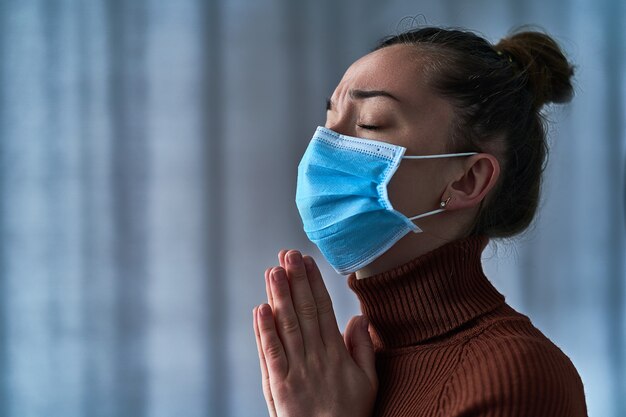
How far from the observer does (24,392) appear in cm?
165

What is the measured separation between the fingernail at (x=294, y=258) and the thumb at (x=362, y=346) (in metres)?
0.14

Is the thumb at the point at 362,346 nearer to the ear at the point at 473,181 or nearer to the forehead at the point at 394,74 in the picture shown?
the ear at the point at 473,181

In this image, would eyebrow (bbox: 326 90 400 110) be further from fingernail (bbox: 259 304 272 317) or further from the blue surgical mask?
fingernail (bbox: 259 304 272 317)

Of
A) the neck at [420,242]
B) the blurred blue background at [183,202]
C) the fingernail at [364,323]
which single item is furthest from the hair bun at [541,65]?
the blurred blue background at [183,202]

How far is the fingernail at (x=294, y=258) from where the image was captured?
101 centimetres

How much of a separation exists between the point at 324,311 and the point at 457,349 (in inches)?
8.7

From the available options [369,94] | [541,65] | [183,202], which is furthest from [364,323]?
[183,202]

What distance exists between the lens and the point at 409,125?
3.34 ft

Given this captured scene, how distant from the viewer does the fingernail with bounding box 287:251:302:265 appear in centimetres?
101

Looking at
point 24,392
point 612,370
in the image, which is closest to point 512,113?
point 612,370

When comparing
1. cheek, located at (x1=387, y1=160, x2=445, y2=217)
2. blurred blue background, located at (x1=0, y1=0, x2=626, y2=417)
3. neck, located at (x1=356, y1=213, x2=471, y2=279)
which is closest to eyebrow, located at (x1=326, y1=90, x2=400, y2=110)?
cheek, located at (x1=387, y1=160, x2=445, y2=217)

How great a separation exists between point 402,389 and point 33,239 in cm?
120

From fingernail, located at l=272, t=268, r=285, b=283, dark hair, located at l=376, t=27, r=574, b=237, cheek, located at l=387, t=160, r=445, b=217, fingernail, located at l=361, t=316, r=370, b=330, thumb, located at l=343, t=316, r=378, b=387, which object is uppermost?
dark hair, located at l=376, t=27, r=574, b=237

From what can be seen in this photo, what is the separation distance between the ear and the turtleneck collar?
0.07 m
